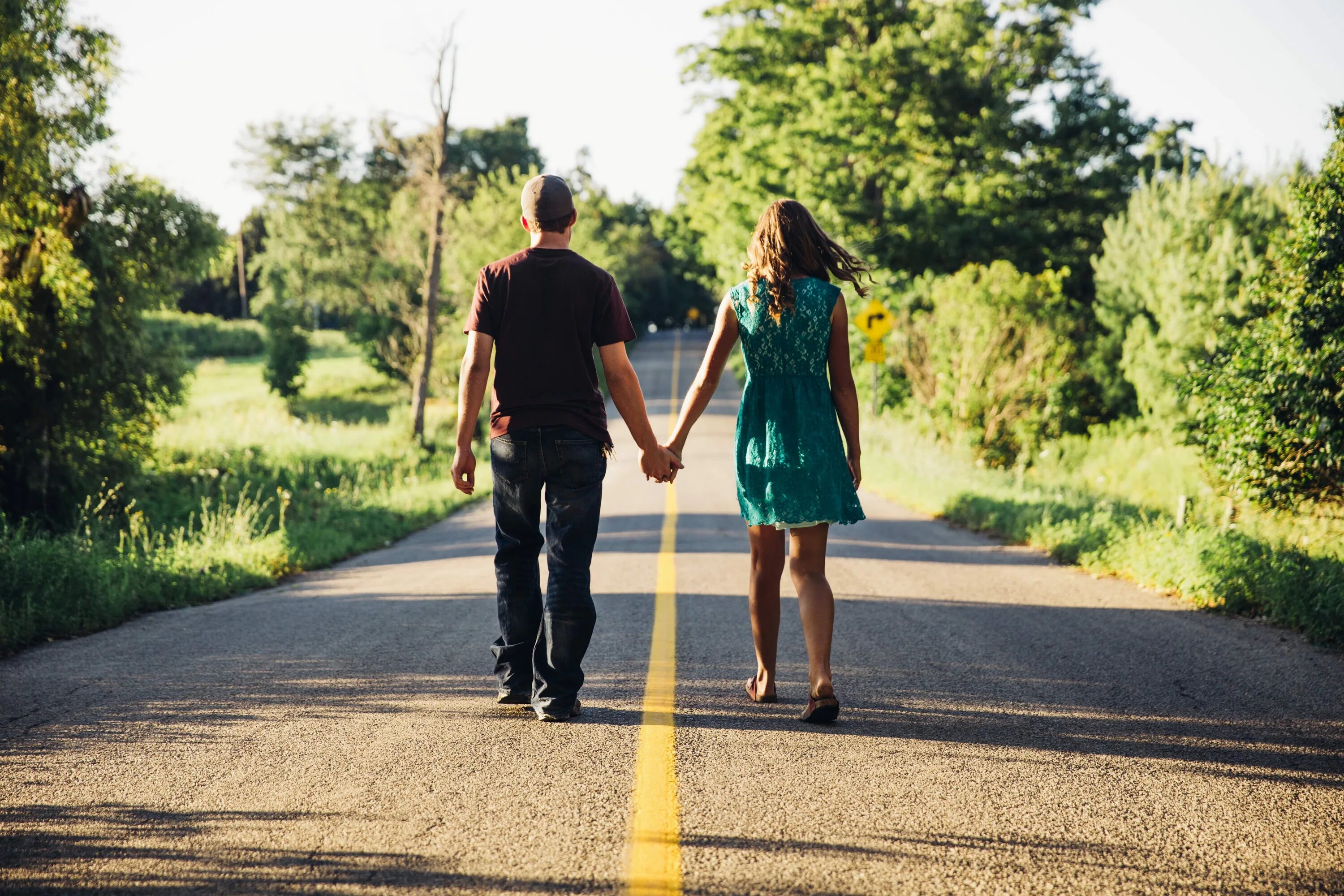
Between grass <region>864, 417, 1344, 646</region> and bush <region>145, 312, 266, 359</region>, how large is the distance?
59.8 meters

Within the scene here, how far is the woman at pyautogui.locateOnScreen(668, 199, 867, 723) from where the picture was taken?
4.46 meters

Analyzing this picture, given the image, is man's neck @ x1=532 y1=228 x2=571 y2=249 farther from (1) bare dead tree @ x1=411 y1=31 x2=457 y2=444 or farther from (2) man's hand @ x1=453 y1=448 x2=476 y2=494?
(1) bare dead tree @ x1=411 y1=31 x2=457 y2=444

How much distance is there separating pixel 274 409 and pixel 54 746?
44210mm

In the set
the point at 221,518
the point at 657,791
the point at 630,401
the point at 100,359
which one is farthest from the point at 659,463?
the point at 100,359

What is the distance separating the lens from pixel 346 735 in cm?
419

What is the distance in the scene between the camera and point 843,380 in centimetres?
455

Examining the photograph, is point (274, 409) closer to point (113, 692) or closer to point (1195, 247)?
point (1195, 247)

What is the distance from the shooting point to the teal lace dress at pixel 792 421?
446 centimetres

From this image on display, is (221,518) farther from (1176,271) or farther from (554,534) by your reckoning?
(1176,271)

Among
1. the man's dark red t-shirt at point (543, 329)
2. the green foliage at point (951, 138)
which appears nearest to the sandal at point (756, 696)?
the man's dark red t-shirt at point (543, 329)

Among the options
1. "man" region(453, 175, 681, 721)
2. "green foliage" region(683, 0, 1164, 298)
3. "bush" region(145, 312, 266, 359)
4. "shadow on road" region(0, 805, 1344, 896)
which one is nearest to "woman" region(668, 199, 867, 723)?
"man" region(453, 175, 681, 721)

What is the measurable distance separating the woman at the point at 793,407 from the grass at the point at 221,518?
4770 mm

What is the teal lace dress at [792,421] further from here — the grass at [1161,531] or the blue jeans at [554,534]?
the grass at [1161,531]

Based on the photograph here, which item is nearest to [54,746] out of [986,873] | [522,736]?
[522,736]
